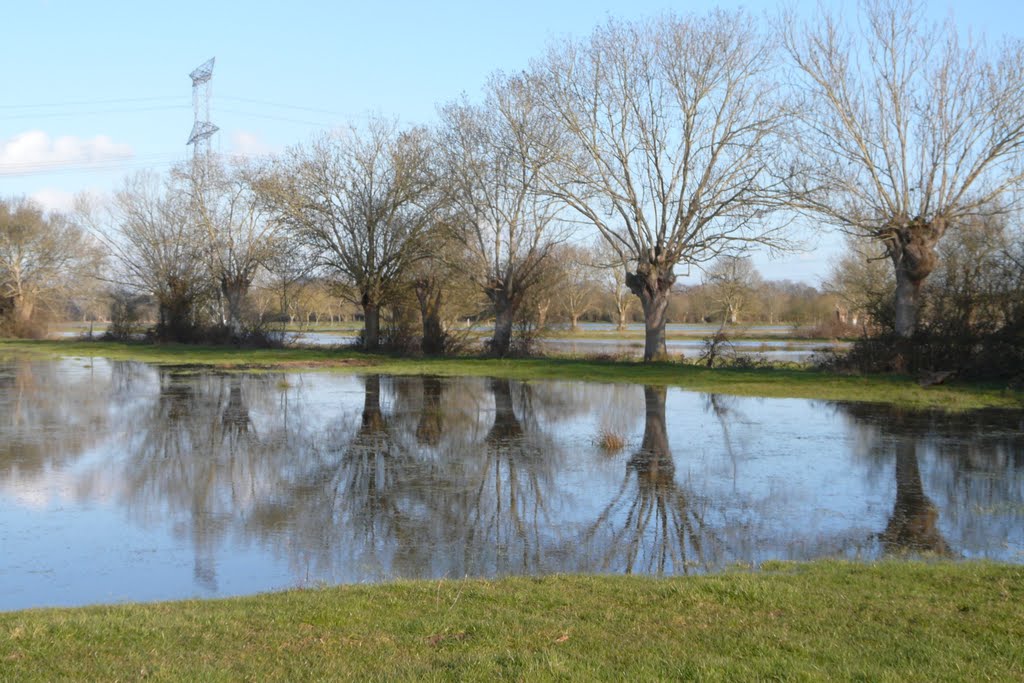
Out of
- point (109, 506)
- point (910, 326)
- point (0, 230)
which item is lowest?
point (109, 506)

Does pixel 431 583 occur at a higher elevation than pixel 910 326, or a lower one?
lower

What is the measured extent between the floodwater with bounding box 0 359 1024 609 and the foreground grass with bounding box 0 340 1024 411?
290 cm

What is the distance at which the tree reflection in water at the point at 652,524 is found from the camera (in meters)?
8.73

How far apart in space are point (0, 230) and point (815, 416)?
189 ft

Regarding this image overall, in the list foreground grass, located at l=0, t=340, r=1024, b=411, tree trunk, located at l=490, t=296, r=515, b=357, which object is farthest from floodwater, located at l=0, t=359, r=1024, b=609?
tree trunk, located at l=490, t=296, r=515, b=357

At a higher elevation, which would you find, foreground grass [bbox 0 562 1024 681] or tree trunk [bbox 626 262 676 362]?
tree trunk [bbox 626 262 676 362]

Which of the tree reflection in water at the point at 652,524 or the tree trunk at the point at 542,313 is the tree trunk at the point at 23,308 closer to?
the tree trunk at the point at 542,313

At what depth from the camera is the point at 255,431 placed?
56.9 ft

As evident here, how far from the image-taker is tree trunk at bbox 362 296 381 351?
40.8 m

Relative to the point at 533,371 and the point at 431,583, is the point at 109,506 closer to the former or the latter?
the point at 431,583

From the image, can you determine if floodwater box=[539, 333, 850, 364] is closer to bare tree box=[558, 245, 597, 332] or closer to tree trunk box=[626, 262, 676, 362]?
tree trunk box=[626, 262, 676, 362]

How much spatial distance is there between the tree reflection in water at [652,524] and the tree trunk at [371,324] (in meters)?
27.6

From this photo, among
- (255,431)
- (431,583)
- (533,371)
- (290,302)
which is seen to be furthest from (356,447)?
(290,302)

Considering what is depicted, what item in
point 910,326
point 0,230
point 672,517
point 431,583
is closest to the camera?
Answer: point 431,583
